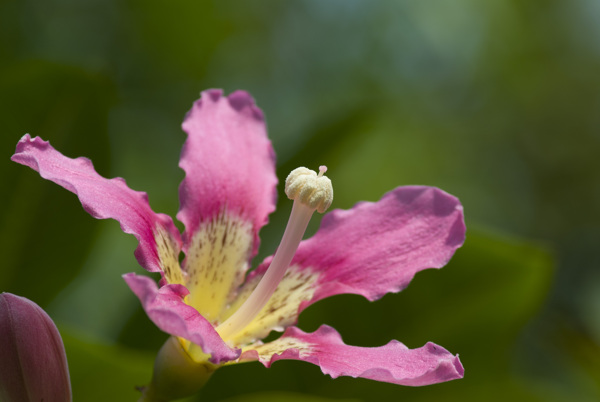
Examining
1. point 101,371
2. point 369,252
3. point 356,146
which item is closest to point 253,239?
point 369,252

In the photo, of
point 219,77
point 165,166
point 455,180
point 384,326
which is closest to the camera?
point 384,326

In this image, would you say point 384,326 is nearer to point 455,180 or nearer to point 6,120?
point 6,120

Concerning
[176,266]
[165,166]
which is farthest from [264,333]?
[165,166]

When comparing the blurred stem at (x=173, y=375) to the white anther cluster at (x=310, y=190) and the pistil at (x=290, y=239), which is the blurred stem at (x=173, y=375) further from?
the white anther cluster at (x=310, y=190)

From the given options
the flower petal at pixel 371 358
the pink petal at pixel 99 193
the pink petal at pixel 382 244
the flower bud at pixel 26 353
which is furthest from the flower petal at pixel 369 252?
the flower bud at pixel 26 353

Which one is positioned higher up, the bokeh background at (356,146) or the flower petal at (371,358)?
the bokeh background at (356,146)

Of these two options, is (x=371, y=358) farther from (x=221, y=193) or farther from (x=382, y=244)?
(x=221, y=193)
